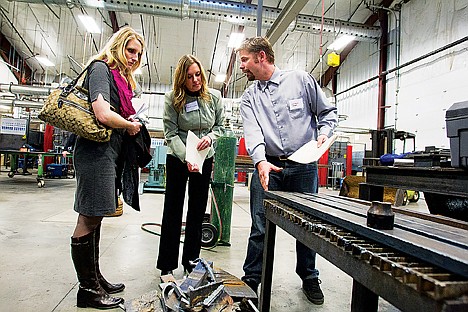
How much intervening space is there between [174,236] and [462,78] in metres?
5.72

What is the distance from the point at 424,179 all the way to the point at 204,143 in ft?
3.49

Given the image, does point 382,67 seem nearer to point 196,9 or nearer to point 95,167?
point 196,9

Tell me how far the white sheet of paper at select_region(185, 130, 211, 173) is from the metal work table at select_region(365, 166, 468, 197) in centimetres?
102

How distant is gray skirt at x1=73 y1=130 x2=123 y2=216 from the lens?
122cm

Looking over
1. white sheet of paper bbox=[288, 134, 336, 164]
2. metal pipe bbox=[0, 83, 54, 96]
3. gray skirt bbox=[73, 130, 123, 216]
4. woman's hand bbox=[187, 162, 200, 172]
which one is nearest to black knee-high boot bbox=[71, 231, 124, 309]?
gray skirt bbox=[73, 130, 123, 216]

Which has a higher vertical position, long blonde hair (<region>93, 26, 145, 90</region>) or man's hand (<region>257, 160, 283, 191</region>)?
Answer: long blonde hair (<region>93, 26, 145, 90</region>)

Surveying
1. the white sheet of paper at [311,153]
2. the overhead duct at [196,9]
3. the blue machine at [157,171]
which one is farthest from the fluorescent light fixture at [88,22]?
the white sheet of paper at [311,153]

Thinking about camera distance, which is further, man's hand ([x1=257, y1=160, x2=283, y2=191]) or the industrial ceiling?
the industrial ceiling

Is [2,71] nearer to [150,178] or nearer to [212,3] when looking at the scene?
[150,178]

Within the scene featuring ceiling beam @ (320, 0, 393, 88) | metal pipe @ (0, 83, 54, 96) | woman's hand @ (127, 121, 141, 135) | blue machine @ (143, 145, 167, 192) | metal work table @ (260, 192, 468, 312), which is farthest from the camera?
metal pipe @ (0, 83, 54, 96)

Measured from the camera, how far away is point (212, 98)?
1758mm

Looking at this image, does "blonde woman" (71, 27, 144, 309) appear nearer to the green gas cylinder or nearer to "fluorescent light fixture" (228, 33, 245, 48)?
the green gas cylinder

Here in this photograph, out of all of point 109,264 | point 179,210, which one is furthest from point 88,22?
point 179,210

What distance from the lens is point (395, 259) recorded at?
475 mm
